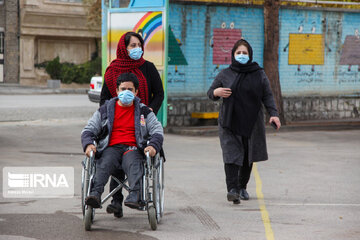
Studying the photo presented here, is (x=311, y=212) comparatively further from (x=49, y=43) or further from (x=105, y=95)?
(x=49, y=43)

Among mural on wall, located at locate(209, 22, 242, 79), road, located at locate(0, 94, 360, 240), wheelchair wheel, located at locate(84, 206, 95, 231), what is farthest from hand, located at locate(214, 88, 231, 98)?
mural on wall, located at locate(209, 22, 242, 79)

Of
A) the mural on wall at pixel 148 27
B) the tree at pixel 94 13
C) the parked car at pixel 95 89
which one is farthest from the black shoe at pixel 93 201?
the tree at pixel 94 13

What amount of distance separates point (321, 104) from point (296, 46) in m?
1.69

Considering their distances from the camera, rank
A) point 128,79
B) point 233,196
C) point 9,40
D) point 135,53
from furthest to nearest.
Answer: point 9,40 → point 233,196 → point 135,53 → point 128,79

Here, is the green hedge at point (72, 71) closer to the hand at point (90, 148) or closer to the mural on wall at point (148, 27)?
the mural on wall at point (148, 27)

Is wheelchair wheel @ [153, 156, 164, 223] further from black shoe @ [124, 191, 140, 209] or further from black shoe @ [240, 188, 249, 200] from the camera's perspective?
black shoe @ [240, 188, 249, 200]

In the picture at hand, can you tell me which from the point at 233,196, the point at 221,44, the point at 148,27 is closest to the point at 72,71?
the point at 221,44

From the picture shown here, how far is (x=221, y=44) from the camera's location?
1686 cm

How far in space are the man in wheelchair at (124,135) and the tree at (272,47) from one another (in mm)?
10488

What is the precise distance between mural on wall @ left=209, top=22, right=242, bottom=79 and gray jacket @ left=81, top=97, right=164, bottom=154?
10.5 meters

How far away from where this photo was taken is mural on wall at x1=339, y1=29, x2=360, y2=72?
18906 mm

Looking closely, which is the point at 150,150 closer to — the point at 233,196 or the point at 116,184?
the point at 116,184

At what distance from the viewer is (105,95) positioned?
22.6ft

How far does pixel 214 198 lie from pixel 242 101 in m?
1.14
